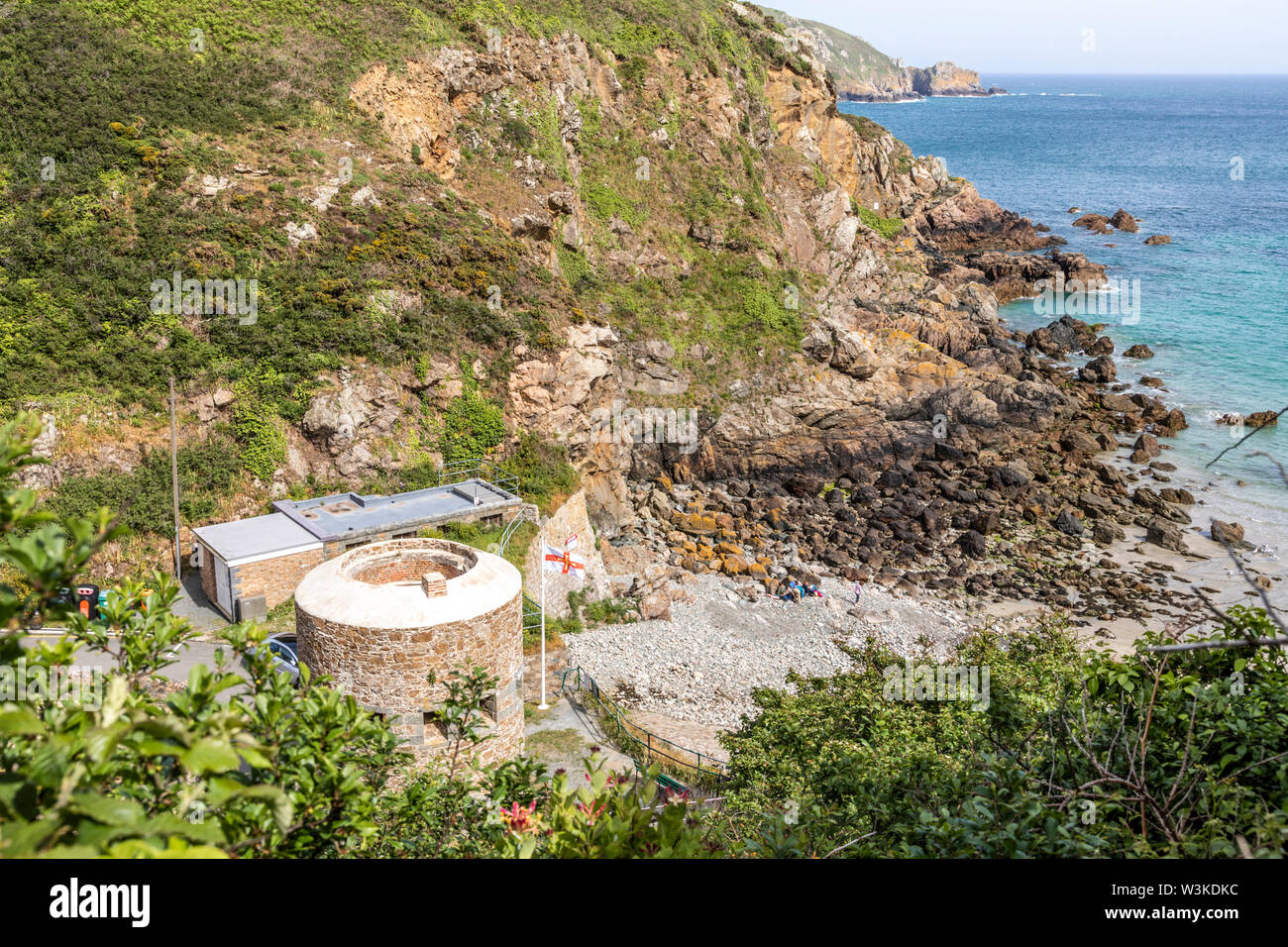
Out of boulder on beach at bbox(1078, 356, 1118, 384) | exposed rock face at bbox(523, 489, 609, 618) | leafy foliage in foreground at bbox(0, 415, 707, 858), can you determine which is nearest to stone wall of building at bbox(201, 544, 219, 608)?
exposed rock face at bbox(523, 489, 609, 618)

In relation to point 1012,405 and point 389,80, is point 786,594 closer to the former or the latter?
point 1012,405

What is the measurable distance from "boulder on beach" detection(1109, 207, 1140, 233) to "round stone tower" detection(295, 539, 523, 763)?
94.3 meters

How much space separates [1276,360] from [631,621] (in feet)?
162

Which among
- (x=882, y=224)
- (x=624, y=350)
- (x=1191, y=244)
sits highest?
(x=1191, y=244)

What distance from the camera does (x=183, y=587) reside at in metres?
22.3

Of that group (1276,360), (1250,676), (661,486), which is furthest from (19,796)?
(1276,360)

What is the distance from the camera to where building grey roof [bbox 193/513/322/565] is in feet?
69.2

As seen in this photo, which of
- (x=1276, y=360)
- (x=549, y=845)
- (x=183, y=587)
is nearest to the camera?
(x=549, y=845)

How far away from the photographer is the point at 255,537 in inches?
866

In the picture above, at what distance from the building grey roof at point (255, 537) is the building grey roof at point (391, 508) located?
26 centimetres

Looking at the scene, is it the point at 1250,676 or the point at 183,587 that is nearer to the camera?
the point at 1250,676

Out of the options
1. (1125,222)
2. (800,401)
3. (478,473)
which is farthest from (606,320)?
(1125,222)

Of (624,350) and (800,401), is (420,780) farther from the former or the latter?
(800,401)

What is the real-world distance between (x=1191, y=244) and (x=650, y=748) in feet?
287
